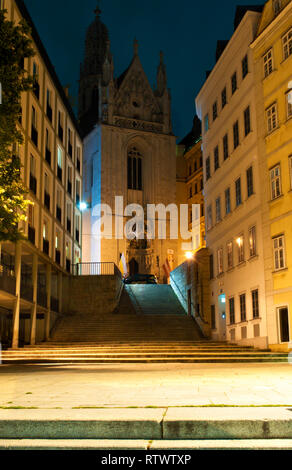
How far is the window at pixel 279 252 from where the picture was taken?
76.6 feet

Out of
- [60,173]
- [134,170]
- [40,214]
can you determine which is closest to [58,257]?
[40,214]

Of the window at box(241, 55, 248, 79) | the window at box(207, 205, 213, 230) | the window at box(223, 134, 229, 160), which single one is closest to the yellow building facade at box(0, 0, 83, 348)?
the window at box(207, 205, 213, 230)

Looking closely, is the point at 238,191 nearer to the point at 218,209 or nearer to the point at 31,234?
the point at 218,209

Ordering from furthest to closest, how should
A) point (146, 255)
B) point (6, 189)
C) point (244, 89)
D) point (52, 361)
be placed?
point (146, 255) → point (244, 89) → point (52, 361) → point (6, 189)

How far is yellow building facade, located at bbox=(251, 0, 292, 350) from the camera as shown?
75.6 ft

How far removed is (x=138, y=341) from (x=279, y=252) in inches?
335

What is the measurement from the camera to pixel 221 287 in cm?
3103

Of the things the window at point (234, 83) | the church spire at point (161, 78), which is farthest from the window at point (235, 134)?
the church spire at point (161, 78)

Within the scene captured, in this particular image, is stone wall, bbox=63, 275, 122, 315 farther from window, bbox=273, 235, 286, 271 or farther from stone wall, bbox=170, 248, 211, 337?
window, bbox=273, 235, 286, 271

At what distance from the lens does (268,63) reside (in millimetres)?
25984

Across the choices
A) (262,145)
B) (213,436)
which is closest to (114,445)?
(213,436)
